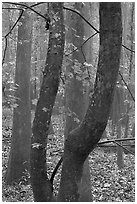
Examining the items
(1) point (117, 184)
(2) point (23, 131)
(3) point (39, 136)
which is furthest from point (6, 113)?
(3) point (39, 136)

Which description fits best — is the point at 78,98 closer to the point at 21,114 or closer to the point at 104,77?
the point at 21,114

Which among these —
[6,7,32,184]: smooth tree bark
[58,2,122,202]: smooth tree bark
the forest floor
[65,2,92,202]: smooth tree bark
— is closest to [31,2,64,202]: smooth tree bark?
[58,2,122,202]: smooth tree bark

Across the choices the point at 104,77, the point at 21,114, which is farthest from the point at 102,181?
the point at 104,77

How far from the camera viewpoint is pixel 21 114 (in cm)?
1102

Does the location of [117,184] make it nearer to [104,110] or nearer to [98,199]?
[98,199]

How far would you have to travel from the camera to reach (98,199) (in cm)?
923

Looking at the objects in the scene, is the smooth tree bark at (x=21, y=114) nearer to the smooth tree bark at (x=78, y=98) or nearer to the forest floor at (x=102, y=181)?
the forest floor at (x=102, y=181)

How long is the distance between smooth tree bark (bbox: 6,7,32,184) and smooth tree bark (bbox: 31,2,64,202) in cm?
716

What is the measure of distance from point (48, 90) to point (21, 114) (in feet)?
24.5

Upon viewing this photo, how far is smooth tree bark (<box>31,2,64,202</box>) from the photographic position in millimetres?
3703

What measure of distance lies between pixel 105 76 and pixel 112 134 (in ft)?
52.7

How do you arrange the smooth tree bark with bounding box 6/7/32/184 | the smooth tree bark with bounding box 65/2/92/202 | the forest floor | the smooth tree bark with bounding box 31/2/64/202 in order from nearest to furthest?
the smooth tree bark with bounding box 31/2/64/202, the smooth tree bark with bounding box 65/2/92/202, the forest floor, the smooth tree bark with bounding box 6/7/32/184

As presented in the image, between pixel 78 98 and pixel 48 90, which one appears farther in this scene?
pixel 78 98

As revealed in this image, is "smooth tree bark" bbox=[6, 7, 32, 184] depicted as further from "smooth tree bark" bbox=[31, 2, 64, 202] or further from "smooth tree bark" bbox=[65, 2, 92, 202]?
"smooth tree bark" bbox=[31, 2, 64, 202]
